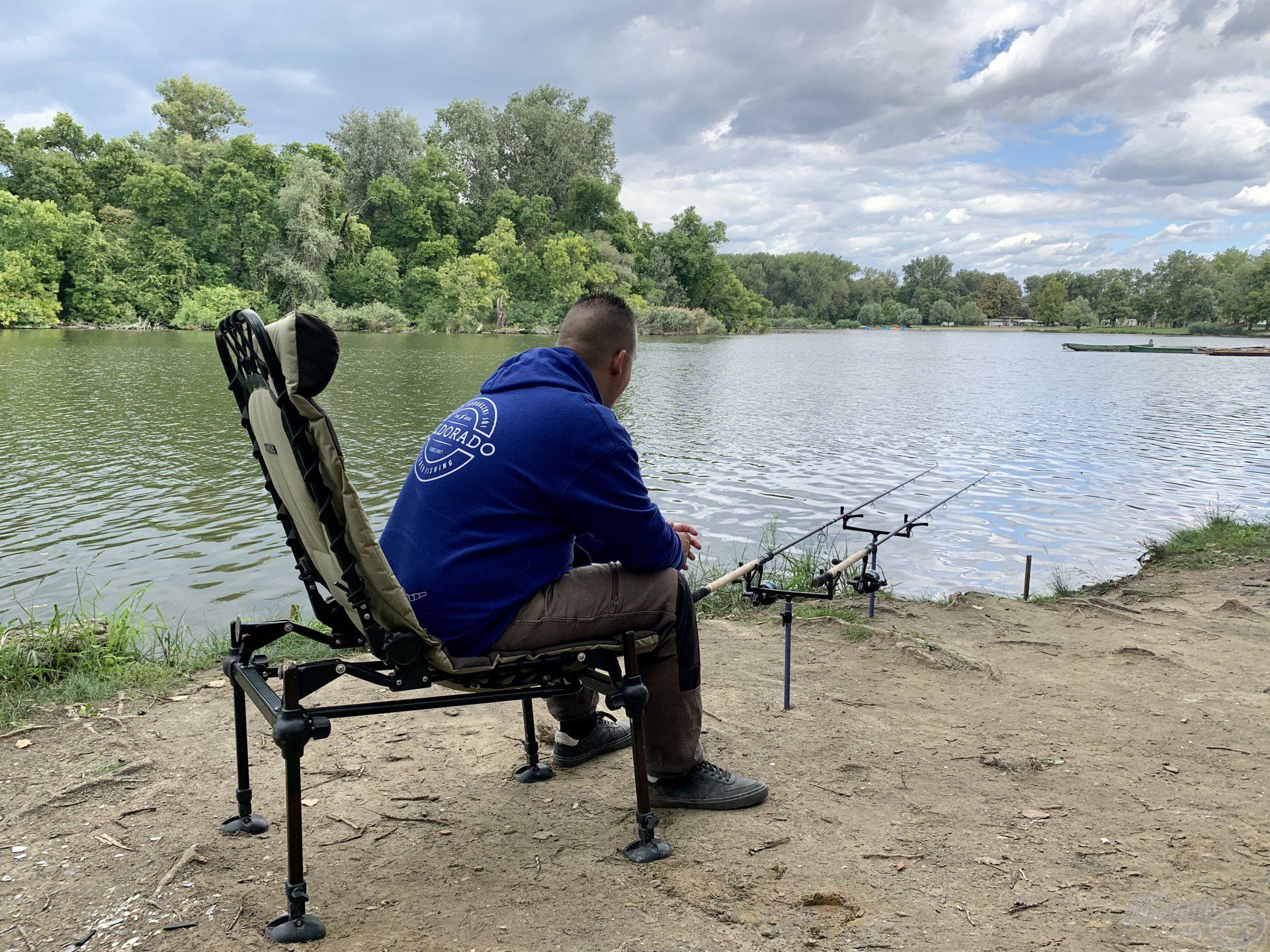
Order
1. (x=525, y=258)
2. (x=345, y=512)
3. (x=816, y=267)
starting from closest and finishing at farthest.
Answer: (x=345, y=512)
(x=525, y=258)
(x=816, y=267)

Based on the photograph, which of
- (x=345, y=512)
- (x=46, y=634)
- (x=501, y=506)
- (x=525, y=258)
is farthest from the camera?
(x=525, y=258)

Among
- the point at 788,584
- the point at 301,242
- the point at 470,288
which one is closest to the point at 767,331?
the point at 470,288

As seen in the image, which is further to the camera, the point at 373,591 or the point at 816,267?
the point at 816,267

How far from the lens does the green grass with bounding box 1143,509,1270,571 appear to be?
331 inches

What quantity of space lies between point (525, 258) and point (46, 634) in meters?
66.6

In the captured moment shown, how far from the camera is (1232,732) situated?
3.90 metres

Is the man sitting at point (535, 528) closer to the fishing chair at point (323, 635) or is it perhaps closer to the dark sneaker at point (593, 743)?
the fishing chair at point (323, 635)

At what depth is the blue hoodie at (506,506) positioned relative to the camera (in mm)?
2555

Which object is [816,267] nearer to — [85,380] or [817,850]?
[85,380]

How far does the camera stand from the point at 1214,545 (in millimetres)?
9008

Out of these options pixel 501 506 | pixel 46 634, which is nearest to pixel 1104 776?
pixel 501 506

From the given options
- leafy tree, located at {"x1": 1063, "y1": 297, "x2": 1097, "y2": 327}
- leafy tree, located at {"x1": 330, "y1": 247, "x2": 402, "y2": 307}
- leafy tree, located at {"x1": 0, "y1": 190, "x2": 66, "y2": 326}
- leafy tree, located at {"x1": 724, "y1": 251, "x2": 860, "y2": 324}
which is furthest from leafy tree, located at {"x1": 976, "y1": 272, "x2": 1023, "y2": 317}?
leafy tree, located at {"x1": 0, "y1": 190, "x2": 66, "y2": 326}

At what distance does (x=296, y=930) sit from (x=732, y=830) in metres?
1.40

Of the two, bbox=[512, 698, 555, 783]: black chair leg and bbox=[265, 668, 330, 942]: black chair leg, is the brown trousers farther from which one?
bbox=[265, 668, 330, 942]: black chair leg
